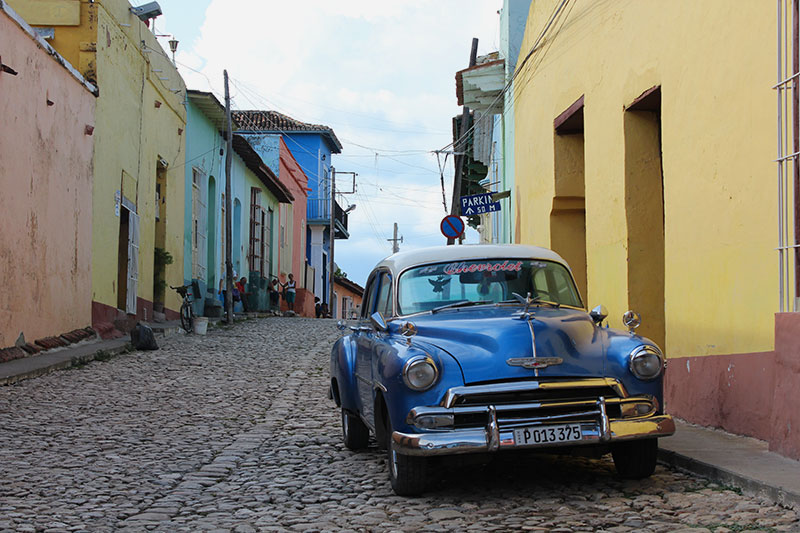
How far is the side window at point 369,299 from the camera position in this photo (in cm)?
736

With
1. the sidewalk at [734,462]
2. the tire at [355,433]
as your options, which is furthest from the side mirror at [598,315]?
the tire at [355,433]

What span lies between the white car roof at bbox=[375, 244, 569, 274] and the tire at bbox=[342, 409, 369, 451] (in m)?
1.17

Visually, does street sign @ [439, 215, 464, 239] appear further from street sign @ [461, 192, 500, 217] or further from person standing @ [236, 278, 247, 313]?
person standing @ [236, 278, 247, 313]

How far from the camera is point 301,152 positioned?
46.6 metres

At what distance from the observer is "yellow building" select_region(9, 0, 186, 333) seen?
16.2 m

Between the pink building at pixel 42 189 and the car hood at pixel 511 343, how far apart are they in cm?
834

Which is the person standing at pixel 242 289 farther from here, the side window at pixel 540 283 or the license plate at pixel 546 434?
the license plate at pixel 546 434

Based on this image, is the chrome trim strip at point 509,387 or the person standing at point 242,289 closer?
the chrome trim strip at point 509,387

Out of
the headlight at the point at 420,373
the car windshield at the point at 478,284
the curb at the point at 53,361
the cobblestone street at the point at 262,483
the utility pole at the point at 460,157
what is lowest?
the cobblestone street at the point at 262,483

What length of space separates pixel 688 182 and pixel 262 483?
4.40m

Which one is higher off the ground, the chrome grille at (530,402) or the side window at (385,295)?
the side window at (385,295)

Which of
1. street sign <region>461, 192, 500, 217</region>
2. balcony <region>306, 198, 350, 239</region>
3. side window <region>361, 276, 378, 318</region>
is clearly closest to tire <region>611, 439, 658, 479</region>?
side window <region>361, 276, 378, 318</region>

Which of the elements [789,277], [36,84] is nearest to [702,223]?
[789,277]

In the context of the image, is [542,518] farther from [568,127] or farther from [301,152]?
[301,152]
